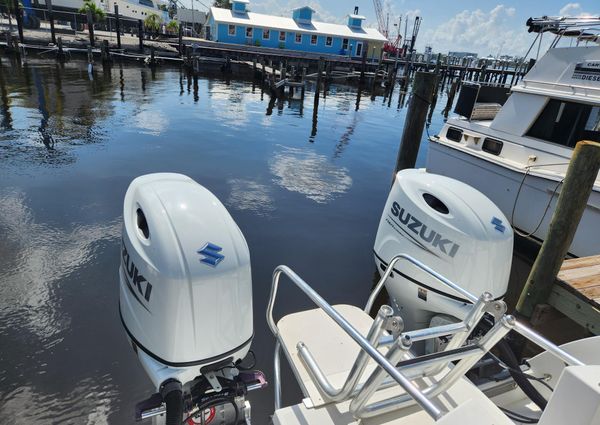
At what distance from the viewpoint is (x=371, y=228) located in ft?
24.0

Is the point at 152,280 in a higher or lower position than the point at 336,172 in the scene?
higher

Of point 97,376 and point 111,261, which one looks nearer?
point 97,376

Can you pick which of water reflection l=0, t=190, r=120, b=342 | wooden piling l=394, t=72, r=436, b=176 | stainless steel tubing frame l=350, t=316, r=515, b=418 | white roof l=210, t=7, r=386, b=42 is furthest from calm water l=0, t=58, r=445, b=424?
white roof l=210, t=7, r=386, b=42

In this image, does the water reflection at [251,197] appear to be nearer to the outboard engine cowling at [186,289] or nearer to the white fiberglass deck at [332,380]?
the white fiberglass deck at [332,380]

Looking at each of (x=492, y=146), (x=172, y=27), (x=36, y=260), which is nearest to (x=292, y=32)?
(x=172, y=27)

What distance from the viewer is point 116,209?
265 inches

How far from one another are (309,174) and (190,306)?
7.80m

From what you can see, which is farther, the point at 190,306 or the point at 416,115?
the point at 416,115

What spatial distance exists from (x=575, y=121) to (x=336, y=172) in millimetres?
5326

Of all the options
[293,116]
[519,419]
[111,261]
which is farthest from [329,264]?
[293,116]

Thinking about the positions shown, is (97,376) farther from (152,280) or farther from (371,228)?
(371,228)

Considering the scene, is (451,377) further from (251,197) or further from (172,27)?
(172,27)

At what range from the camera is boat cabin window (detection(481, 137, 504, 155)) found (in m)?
7.08

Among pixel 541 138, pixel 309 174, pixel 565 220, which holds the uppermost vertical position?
pixel 541 138
